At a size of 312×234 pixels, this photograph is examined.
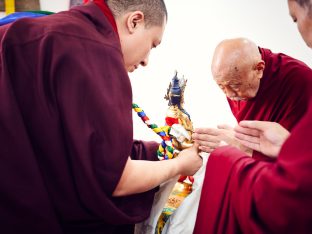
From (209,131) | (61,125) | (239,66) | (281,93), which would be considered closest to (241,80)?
(239,66)

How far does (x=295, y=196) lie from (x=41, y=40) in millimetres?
645

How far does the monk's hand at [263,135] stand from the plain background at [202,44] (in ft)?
4.27

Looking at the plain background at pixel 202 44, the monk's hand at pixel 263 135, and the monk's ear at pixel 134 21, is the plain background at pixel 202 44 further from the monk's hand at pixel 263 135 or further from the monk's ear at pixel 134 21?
the monk's ear at pixel 134 21

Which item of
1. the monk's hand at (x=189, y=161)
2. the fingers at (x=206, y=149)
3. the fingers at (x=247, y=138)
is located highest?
the fingers at (x=247, y=138)

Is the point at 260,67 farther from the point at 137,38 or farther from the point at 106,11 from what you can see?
the point at 106,11

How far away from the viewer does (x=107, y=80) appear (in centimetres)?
68

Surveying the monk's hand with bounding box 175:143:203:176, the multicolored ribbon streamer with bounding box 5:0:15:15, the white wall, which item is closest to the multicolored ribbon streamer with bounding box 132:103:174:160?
the monk's hand with bounding box 175:143:203:176

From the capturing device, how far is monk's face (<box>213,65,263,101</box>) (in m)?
1.12

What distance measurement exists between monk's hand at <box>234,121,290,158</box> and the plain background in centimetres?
130

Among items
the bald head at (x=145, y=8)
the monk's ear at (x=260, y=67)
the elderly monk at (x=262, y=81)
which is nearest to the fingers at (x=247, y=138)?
the elderly monk at (x=262, y=81)

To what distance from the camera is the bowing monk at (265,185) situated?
0.50m

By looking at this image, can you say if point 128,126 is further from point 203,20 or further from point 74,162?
point 203,20

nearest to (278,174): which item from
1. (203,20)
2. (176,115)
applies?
(176,115)

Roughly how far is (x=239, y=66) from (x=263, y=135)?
372 mm
